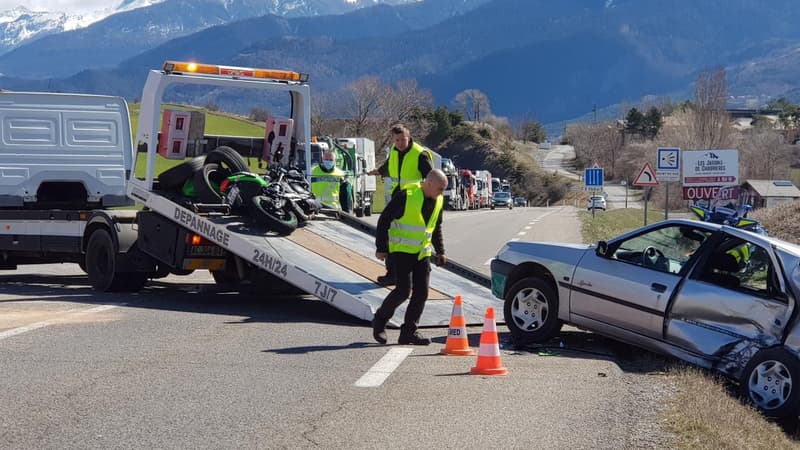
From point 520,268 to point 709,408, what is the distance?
3384 mm

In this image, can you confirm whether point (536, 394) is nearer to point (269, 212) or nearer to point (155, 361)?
point (155, 361)

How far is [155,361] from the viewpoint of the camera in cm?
924

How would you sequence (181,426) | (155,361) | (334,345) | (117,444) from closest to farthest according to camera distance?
(117,444)
(181,426)
(155,361)
(334,345)

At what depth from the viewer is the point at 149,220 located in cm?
1350

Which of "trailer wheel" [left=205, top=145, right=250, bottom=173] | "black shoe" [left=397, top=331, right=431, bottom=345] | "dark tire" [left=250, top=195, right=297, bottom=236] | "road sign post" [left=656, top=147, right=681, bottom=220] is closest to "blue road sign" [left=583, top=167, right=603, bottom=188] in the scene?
"road sign post" [left=656, top=147, right=681, bottom=220]

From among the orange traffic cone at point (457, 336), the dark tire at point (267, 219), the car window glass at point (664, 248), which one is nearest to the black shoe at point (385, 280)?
the dark tire at point (267, 219)

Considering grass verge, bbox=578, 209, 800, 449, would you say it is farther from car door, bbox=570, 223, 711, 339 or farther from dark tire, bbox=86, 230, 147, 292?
dark tire, bbox=86, 230, 147, 292

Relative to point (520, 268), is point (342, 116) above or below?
above

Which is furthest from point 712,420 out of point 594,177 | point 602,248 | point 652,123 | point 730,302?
point 652,123

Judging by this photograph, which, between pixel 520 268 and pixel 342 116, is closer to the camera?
pixel 520 268

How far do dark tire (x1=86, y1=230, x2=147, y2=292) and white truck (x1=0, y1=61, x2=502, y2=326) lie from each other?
16 millimetres

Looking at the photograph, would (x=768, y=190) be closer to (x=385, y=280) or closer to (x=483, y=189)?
(x=483, y=189)

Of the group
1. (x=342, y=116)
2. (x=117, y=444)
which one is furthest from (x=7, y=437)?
(x=342, y=116)

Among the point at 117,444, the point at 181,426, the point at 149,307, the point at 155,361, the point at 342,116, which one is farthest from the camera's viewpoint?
the point at 342,116
